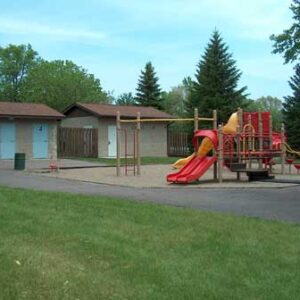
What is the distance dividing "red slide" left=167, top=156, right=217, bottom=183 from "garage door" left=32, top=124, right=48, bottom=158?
15.5 meters

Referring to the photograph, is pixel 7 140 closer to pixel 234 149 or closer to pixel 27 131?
pixel 27 131

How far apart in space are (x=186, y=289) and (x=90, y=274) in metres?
0.99

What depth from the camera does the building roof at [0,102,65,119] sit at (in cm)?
3312

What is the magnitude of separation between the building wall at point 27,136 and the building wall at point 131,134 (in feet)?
15.8

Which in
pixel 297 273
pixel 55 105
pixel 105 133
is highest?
pixel 55 105

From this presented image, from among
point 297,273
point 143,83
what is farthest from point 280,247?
point 143,83

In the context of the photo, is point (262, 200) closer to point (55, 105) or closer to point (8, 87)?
point (55, 105)

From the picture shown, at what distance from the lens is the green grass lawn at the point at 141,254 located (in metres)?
5.90

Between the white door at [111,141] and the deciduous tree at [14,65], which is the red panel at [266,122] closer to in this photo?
the white door at [111,141]

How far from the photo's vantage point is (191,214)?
10.7m

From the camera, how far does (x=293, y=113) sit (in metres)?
47.7

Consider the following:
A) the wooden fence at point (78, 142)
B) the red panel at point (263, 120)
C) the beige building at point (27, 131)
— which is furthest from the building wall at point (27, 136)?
the red panel at point (263, 120)

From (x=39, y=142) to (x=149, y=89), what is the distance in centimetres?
2535

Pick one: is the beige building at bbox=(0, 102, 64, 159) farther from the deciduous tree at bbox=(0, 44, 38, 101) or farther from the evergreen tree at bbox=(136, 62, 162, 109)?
the deciduous tree at bbox=(0, 44, 38, 101)
